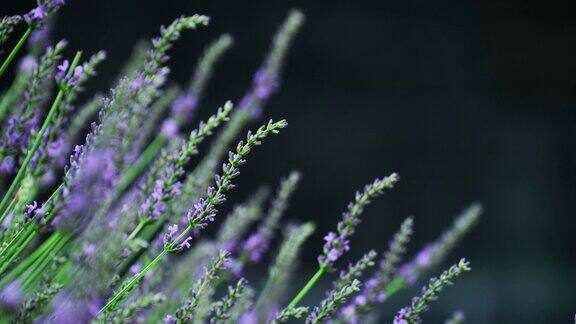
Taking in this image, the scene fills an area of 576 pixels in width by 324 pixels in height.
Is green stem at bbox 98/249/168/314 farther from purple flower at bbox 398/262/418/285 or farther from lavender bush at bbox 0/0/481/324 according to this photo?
purple flower at bbox 398/262/418/285

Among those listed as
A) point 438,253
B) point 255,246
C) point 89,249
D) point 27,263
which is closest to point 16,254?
point 27,263

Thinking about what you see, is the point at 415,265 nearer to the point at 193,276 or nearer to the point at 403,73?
the point at 193,276

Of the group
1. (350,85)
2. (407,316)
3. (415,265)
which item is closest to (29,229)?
(407,316)

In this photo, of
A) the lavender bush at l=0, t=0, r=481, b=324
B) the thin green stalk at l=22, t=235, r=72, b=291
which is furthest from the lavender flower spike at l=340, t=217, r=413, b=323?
the thin green stalk at l=22, t=235, r=72, b=291

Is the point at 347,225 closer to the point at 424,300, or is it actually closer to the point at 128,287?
the point at 424,300

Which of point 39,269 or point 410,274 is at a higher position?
point 410,274

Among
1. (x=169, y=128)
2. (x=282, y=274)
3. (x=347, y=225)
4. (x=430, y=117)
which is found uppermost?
(x=430, y=117)
